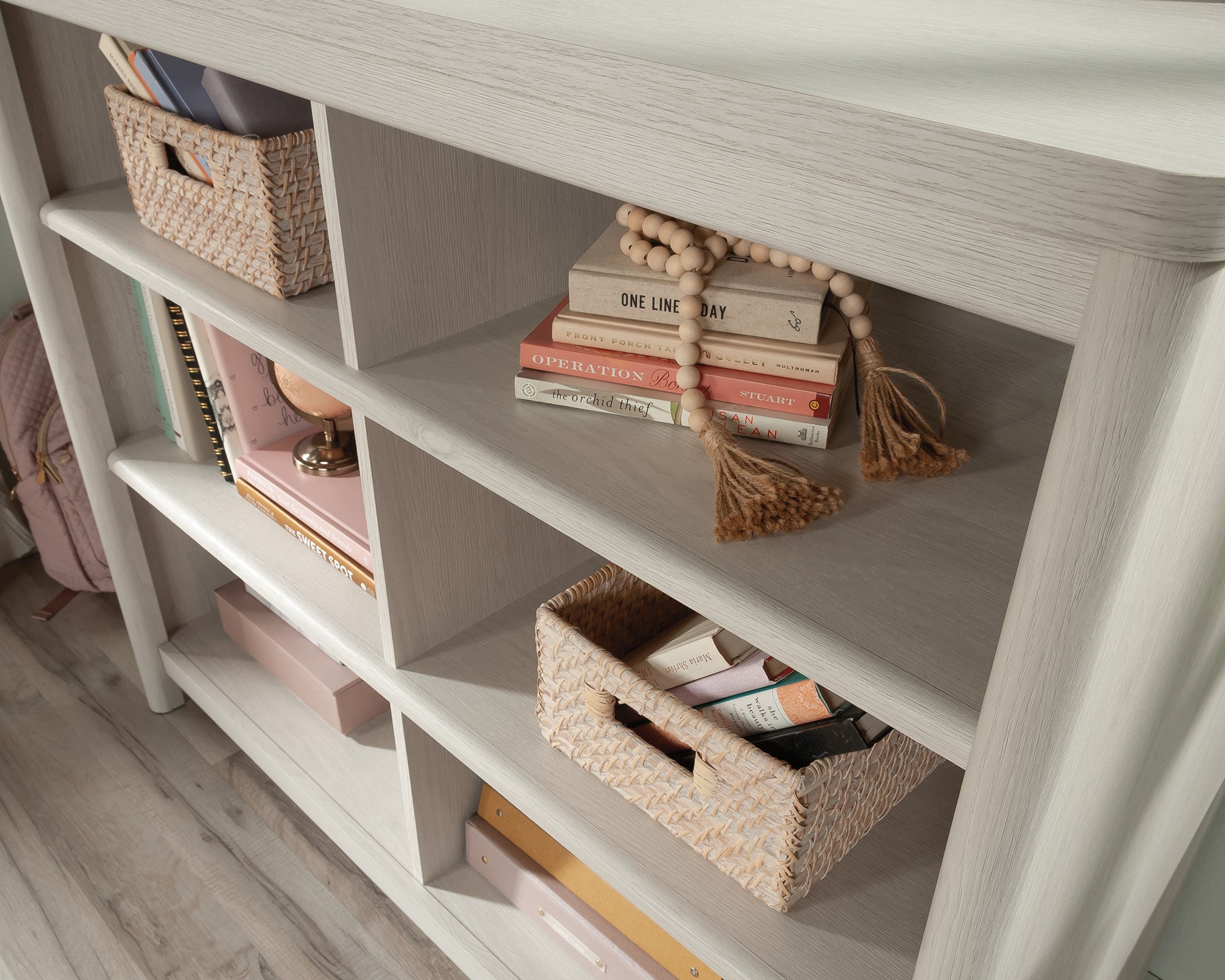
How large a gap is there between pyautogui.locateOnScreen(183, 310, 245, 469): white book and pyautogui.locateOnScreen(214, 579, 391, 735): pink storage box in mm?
283

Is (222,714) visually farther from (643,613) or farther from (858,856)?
(858,856)

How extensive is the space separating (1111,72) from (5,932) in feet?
5.00

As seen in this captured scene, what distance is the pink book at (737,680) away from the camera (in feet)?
2.68

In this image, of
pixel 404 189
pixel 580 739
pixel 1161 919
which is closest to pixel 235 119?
pixel 404 189

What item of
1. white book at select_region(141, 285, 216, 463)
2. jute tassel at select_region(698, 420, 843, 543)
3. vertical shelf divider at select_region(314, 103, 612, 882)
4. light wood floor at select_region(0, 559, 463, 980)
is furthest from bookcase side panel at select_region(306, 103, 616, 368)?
light wood floor at select_region(0, 559, 463, 980)

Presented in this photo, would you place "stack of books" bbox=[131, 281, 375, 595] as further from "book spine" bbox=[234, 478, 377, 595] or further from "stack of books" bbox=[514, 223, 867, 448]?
"stack of books" bbox=[514, 223, 867, 448]

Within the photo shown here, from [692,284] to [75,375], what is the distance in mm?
995

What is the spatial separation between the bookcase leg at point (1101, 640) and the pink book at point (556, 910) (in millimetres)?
488

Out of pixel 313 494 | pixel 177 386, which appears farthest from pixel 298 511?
pixel 177 386

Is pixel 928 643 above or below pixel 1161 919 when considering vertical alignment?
above

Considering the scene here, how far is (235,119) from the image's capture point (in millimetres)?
1013

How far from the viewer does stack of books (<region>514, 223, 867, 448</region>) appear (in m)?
0.72

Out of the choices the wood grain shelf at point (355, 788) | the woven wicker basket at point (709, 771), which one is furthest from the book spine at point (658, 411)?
the wood grain shelf at point (355, 788)

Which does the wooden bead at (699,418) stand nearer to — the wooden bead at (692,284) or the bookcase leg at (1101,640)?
the wooden bead at (692,284)
